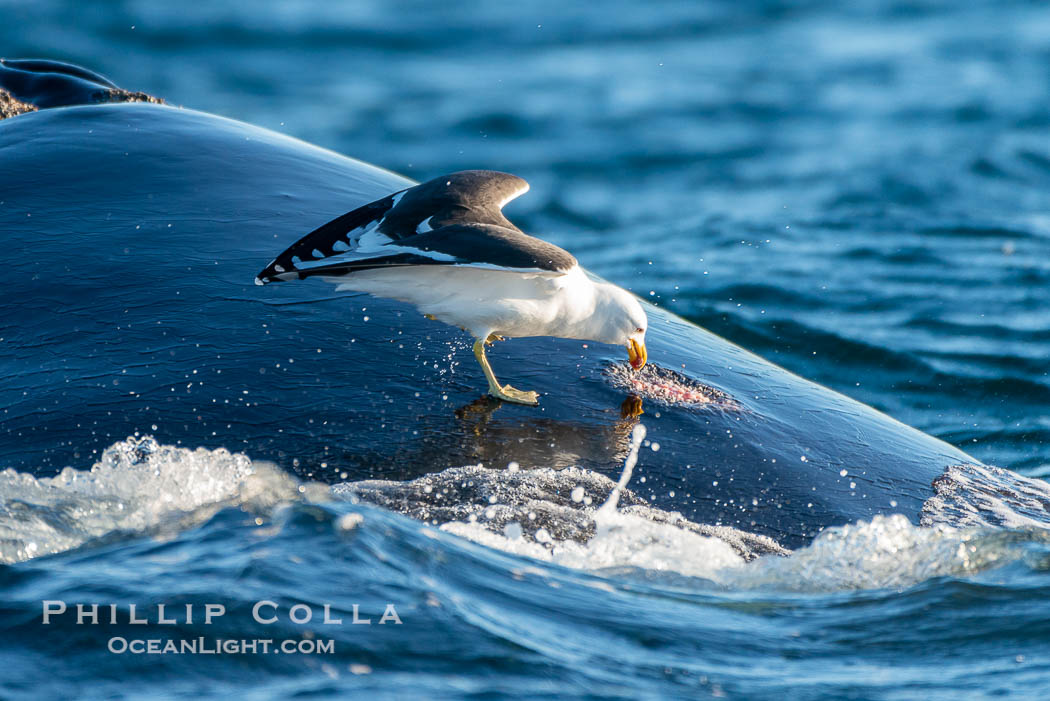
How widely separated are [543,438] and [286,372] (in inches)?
42.3

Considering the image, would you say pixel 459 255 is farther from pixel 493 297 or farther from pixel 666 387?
pixel 666 387

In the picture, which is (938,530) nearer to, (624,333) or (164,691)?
(624,333)

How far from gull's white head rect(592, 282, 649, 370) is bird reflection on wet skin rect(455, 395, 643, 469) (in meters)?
0.53

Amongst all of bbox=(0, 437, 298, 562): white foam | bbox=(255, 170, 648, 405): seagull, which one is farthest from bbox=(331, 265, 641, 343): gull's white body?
bbox=(0, 437, 298, 562): white foam

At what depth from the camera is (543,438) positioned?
4.77 m

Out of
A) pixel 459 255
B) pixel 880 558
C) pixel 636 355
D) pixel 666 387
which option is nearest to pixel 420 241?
pixel 459 255

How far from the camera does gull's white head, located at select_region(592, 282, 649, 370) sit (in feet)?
18.0

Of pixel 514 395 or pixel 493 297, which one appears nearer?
pixel 514 395

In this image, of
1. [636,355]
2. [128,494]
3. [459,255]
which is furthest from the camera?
[636,355]

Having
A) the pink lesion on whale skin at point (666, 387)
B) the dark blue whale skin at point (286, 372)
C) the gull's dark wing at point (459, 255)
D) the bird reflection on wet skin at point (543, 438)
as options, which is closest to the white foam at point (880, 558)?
the dark blue whale skin at point (286, 372)

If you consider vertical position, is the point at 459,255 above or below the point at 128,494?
above

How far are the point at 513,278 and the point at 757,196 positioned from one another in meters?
9.40

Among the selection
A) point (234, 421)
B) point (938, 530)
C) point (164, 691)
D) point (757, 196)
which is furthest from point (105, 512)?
point (757, 196)

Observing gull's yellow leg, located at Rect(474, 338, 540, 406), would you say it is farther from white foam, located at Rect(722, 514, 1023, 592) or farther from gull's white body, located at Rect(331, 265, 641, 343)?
white foam, located at Rect(722, 514, 1023, 592)
